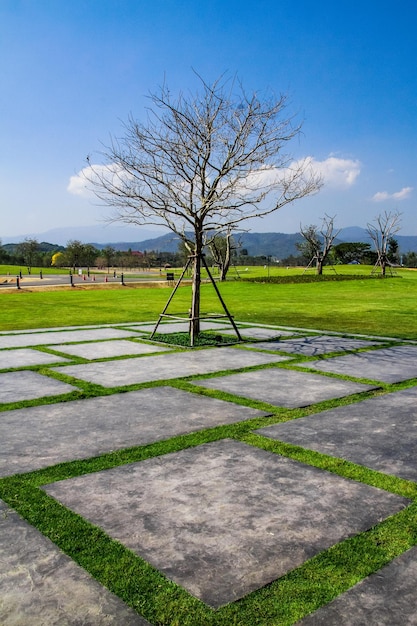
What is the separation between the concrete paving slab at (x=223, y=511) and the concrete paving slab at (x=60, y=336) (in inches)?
258

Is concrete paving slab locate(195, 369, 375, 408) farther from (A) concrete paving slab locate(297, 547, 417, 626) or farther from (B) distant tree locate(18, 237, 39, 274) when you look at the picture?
(B) distant tree locate(18, 237, 39, 274)

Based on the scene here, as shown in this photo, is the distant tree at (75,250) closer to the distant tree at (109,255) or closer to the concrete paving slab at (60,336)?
the distant tree at (109,255)

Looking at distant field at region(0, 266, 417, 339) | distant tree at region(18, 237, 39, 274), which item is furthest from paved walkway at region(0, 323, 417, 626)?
distant tree at region(18, 237, 39, 274)

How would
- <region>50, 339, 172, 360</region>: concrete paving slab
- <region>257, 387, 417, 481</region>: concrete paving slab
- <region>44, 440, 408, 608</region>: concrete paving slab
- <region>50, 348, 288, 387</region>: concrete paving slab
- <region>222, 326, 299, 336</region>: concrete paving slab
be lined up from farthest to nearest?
<region>222, 326, 299, 336</region>: concrete paving slab → <region>50, 339, 172, 360</region>: concrete paving slab → <region>50, 348, 288, 387</region>: concrete paving slab → <region>257, 387, 417, 481</region>: concrete paving slab → <region>44, 440, 408, 608</region>: concrete paving slab

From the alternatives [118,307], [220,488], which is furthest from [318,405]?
[118,307]

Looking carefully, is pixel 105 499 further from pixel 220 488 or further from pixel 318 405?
pixel 318 405

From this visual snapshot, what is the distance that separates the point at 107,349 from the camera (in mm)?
9156

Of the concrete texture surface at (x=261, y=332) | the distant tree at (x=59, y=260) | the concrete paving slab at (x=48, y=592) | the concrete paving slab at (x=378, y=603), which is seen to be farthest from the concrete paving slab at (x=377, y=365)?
the distant tree at (x=59, y=260)

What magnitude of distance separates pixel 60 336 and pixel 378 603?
939cm

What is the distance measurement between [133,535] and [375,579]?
1.35 meters

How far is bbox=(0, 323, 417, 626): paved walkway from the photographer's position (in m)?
2.45

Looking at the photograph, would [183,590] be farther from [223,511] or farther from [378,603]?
[378,603]

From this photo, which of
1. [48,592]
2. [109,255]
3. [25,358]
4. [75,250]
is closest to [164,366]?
[25,358]

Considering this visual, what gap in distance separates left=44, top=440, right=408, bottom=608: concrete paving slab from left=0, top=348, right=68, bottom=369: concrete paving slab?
445 centimetres
